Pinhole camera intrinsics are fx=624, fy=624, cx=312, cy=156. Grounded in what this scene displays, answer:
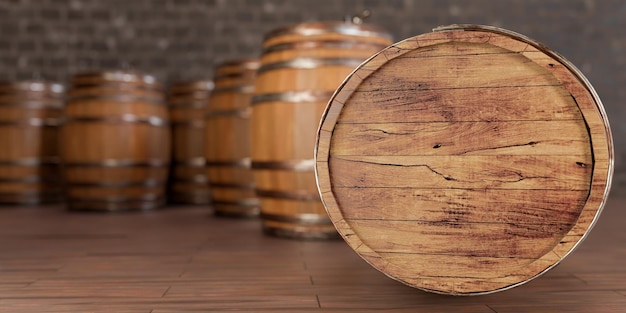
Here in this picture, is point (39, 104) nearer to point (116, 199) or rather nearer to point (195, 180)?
point (116, 199)

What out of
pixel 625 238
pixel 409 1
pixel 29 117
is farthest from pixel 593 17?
pixel 29 117

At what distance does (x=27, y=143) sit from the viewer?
438 centimetres

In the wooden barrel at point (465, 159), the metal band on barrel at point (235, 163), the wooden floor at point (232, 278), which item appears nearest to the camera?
the wooden barrel at point (465, 159)

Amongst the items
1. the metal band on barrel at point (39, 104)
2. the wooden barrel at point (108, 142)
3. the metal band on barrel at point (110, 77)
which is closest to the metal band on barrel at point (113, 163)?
the wooden barrel at point (108, 142)

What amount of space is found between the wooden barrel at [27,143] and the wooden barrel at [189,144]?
90 cm

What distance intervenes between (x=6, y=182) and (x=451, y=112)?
12.3ft

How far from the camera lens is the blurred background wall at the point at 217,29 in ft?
17.6

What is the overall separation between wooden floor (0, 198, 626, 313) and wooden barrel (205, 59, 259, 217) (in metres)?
0.56

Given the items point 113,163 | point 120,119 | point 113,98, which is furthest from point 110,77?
point 113,163

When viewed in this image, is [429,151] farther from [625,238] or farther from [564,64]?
[625,238]

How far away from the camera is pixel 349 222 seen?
159cm

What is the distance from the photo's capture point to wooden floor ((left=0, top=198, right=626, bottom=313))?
154 centimetres

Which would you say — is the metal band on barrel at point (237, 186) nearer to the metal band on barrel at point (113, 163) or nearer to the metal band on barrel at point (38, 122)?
the metal band on barrel at point (113, 163)

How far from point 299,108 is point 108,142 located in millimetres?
1706
